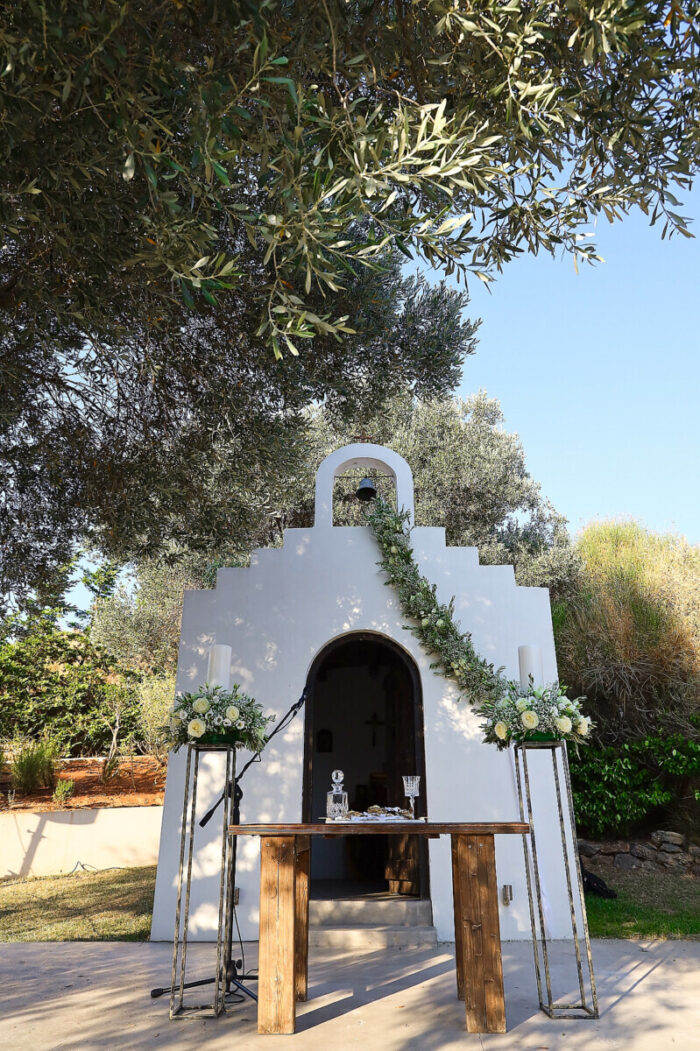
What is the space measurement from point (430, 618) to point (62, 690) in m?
8.29

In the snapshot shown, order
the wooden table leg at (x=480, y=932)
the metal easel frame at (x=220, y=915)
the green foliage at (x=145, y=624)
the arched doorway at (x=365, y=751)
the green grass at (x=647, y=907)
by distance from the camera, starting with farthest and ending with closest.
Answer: the green foliage at (x=145, y=624) → the arched doorway at (x=365, y=751) → the green grass at (x=647, y=907) → the metal easel frame at (x=220, y=915) → the wooden table leg at (x=480, y=932)

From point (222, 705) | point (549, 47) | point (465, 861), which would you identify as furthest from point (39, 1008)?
point (549, 47)

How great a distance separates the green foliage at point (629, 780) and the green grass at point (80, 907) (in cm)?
496

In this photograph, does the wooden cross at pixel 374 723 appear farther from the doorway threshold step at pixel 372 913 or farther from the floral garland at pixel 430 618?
the doorway threshold step at pixel 372 913

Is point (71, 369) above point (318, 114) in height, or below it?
above

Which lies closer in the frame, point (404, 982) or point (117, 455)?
point (404, 982)

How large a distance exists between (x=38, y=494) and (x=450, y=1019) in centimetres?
514

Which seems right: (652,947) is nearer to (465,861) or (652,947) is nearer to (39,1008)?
(465,861)

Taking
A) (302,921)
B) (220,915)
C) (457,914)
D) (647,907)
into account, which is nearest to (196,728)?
(220,915)

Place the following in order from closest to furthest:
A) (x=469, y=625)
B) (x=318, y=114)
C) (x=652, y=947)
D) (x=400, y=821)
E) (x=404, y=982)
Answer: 1. (x=318, y=114)
2. (x=400, y=821)
3. (x=404, y=982)
4. (x=652, y=947)
5. (x=469, y=625)

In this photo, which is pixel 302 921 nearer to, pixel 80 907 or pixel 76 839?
pixel 80 907

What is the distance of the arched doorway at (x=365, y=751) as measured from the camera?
6598 mm

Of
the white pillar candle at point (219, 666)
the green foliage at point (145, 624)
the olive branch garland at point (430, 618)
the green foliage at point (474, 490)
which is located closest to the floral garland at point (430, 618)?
the olive branch garland at point (430, 618)

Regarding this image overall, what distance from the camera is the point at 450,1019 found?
3.79 metres
